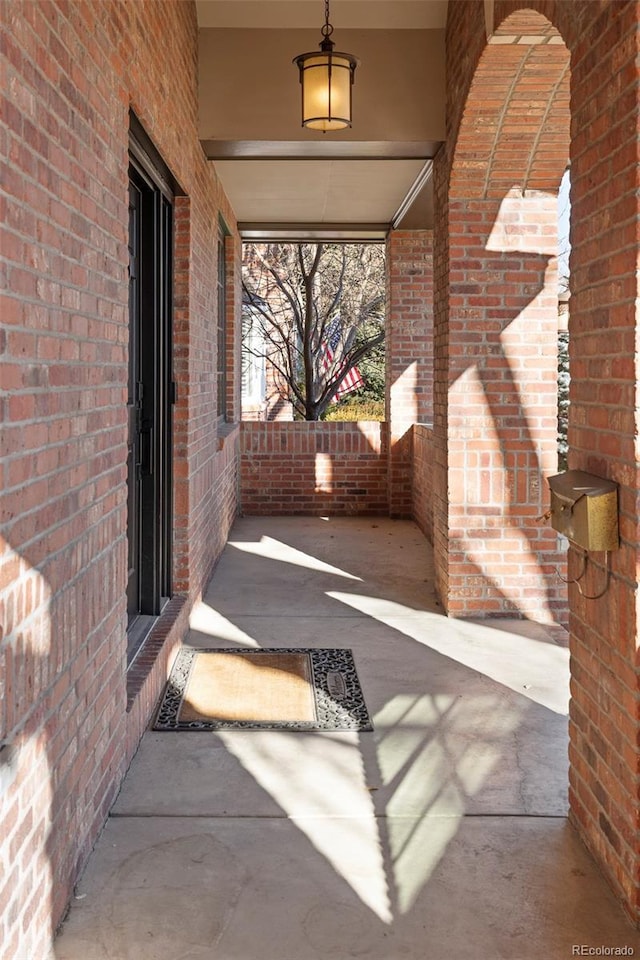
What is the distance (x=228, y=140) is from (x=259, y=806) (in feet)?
13.1

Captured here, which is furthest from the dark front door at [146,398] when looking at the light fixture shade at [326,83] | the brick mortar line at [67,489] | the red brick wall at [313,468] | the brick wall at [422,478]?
the red brick wall at [313,468]

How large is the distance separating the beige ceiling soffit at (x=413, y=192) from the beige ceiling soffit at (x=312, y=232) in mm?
309

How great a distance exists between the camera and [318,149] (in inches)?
222

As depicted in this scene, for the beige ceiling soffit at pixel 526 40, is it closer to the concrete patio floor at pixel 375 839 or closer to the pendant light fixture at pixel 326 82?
the pendant light fixture at pixel 326 82

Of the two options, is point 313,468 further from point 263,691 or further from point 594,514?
point 594,514

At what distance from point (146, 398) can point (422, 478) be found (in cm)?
426

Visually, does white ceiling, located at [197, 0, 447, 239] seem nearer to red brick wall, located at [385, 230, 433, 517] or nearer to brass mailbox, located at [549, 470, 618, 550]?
red brick wall, located at [385, 230, 433, 517]

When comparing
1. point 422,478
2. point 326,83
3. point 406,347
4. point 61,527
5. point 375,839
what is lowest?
point 375,839

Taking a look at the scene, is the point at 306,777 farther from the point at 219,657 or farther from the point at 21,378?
the point at 21,378

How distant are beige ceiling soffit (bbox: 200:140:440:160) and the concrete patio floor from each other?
9.85ft

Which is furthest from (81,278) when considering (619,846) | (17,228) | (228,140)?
(228,140)

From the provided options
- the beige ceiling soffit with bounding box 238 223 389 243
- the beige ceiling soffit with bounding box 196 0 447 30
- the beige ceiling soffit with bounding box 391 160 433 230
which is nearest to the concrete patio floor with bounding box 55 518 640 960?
the beige ceiling soffit with bounding box 391 160 433 230

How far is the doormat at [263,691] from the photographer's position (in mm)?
3723

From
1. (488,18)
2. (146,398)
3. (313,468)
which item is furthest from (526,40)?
(313,468)
